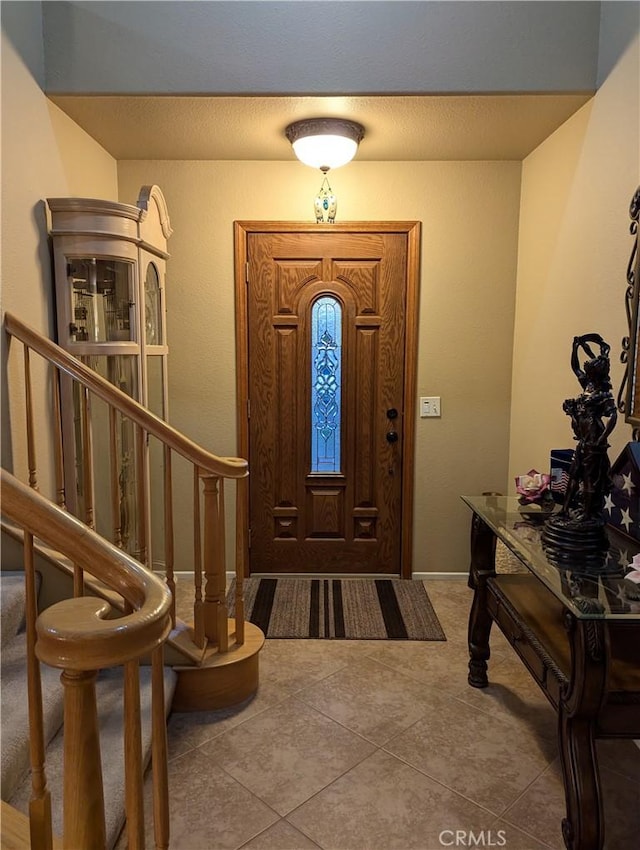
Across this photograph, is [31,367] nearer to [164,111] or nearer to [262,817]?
[164,111]

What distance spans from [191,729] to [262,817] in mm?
518

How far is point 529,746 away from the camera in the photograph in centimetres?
212

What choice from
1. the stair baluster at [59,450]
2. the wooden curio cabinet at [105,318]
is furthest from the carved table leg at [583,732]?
the stair baluster at [59,450]

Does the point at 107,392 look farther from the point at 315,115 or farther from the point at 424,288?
the point at 424,288

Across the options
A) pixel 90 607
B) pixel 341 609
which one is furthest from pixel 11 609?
pixel 341 609

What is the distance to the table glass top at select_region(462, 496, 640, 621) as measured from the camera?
1462 millimetres

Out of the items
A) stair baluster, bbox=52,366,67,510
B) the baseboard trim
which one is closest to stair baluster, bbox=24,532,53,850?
stair baluster, bbox=52,366,67,510

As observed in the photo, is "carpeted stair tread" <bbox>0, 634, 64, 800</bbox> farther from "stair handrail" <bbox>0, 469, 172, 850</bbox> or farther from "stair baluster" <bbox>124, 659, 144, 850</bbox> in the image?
"stair baluster" <bbox>124, 659, 144, 850</bbox>

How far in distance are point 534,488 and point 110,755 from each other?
1.73 m

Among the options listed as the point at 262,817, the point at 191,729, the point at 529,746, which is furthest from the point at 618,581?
the point at 191,729

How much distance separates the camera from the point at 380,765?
2.01m

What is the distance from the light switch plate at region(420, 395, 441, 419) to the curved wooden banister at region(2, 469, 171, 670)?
267 cm

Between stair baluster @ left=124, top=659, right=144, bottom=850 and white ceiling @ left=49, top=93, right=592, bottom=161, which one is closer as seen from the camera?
stair baluster @ left=124, top=659, right=144, bottom=850

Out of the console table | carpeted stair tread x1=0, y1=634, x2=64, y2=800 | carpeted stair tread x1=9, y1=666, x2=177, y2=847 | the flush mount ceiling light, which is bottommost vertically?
carpeted stair tread x1=9, y1=666, x2=177, y2=847
